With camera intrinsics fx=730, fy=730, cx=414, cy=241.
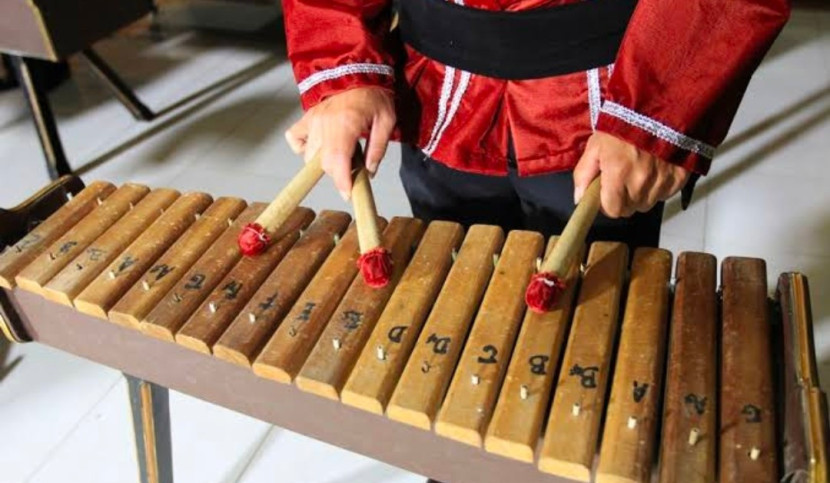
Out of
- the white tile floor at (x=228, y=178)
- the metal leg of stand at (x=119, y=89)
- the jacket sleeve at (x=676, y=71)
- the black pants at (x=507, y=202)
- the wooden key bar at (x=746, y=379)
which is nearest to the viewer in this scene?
the wooden key bar at (x=746, y=379)

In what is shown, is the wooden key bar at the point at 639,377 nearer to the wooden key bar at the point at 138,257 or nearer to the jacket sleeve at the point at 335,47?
the jacket sleeve at the point at 335,47

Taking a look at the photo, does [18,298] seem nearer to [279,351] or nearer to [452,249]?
[279,351]

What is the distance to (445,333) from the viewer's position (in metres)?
0.73

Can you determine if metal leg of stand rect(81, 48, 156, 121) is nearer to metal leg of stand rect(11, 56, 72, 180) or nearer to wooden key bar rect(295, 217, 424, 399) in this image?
metal leg of stand rect(11, 56, 72, 180)

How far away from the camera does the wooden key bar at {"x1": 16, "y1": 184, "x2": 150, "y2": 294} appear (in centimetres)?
87

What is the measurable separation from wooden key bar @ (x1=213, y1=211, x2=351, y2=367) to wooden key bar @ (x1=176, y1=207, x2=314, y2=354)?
12mm

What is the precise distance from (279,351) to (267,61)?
2358 millimetres

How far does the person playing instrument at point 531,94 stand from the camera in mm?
718

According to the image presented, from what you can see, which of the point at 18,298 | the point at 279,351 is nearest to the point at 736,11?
the point at 279,351

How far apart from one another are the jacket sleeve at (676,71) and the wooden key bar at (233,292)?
0.39 meters

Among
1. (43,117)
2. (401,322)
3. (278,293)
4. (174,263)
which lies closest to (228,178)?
(43,117)

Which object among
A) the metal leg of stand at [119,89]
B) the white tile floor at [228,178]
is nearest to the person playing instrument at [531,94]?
the white tile floor at [228,178]

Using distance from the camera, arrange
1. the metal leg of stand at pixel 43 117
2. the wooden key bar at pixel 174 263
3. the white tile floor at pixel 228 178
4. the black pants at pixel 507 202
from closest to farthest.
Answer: the wooden key bar at pixel 174 263 → the black pants at pixel 507 202 → the white tile floor at pixel 228 178 → the metal leg of stand at pixel 43 117

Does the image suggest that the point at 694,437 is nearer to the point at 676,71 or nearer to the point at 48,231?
the point at 676,71
